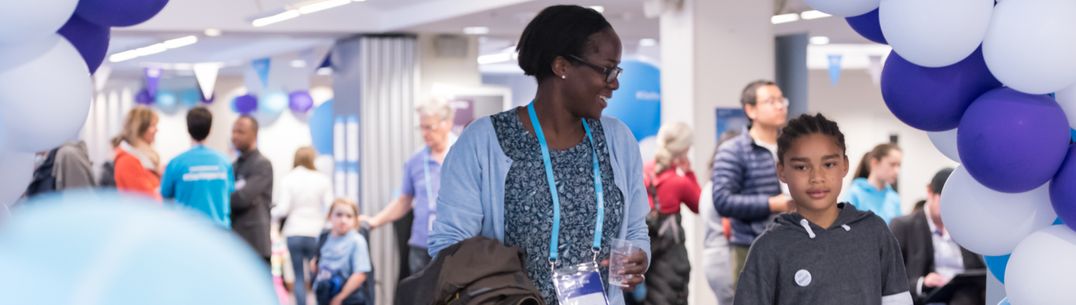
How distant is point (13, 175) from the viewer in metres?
2.41

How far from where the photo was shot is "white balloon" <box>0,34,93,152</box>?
2146 millimetres

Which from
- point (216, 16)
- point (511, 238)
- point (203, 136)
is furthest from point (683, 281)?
point (216, 16)

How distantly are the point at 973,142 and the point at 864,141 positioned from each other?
17.7 meters

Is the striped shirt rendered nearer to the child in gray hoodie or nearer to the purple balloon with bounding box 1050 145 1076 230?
the child in gray hoodie

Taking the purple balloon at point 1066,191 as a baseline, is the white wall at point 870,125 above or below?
below

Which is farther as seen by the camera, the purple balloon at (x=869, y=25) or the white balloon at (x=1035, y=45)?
the purple balloon at (x=869, y=25)

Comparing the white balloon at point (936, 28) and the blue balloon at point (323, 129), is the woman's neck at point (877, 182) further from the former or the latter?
the blue balloon at point (323, 129)

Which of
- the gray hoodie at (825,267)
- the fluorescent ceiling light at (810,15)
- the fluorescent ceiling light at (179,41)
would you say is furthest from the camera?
the fluorescent ceiling light at (179,41)

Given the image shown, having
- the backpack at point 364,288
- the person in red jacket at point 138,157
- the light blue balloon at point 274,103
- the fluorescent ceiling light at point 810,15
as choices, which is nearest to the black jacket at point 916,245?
the backpack at point 364,288

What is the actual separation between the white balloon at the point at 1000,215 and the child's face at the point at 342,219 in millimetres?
5532

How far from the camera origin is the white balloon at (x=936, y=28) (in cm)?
242

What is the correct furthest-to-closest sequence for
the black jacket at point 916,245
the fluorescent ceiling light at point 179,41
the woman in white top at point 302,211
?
the fluorescent ceiling light at point 179,41 < the woman in white top at point 302,211 < the black jacket at point 916,245

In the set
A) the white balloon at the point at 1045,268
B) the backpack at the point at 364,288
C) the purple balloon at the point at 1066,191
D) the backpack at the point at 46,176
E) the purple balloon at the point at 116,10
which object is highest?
the purple balloon at the point at 116,10

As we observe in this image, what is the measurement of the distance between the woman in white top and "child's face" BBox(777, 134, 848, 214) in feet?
23.0
